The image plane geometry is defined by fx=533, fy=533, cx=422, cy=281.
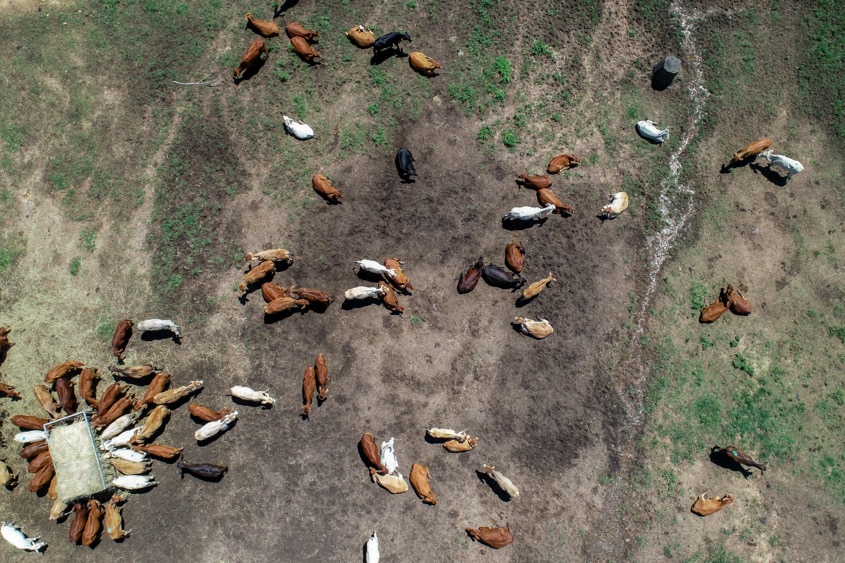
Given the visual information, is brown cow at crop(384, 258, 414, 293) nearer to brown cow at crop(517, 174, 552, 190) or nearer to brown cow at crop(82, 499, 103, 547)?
brown cow at crop(517, 174, 552, 190)

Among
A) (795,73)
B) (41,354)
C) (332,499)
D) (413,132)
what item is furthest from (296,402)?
(795,73)

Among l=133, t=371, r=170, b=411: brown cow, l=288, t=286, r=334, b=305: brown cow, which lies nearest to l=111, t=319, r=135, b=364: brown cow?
l=133, t=371, r=170, b=411: brown cow

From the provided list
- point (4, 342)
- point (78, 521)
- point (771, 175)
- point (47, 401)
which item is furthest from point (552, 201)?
point (4, 342)

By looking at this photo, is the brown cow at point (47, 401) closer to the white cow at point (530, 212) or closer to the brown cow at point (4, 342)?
the brown cow at point (4, 342)

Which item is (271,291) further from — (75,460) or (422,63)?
(422,63)

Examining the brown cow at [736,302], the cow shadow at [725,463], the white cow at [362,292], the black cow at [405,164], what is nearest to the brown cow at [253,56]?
the black cow at [405,164]

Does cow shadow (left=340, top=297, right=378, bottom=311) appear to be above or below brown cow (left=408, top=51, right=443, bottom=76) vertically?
below
